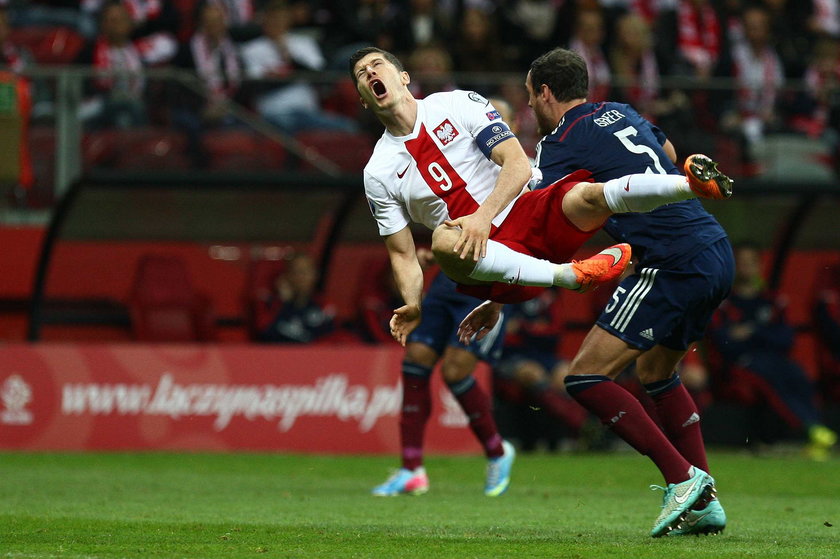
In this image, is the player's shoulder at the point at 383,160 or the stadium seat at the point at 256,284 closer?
the player's shoulder at the point at 383,160

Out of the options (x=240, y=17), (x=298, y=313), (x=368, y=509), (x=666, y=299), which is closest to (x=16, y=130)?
(x=298, y=313)

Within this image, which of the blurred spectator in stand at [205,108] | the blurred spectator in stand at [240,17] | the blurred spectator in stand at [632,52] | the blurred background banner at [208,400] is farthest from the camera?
the blurred spectator in stand at [632,52]

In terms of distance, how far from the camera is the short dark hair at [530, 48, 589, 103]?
21.7 feet

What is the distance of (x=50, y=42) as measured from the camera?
1430 centimetres

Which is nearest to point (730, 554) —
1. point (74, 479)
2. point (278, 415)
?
point (74, 479)

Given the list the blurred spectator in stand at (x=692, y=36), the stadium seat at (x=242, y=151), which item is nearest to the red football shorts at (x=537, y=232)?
the stadium seat at (x=242, y=151)

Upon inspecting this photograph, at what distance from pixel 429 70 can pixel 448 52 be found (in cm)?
160

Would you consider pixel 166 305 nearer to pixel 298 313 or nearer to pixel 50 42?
pixel 298 313

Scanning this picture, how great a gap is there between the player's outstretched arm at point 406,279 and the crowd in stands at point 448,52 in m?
6.30

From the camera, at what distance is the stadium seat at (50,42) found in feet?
46.4

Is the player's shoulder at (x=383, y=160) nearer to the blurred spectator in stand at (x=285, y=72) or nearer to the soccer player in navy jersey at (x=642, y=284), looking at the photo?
the soccer player in navy jersey at (x=642, y=284)

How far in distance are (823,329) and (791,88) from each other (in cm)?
243

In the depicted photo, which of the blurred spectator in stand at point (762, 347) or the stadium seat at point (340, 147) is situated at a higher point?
the stadium seat at point (340, 147)

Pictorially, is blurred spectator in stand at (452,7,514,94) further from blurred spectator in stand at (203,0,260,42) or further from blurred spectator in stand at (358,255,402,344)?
blurred spectator in stand at (358,255,402,344)
